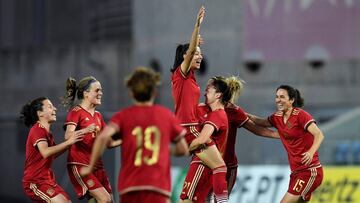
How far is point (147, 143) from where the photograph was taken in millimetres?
10695

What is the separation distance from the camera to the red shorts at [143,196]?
10.8 m

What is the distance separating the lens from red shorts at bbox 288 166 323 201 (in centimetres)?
1405

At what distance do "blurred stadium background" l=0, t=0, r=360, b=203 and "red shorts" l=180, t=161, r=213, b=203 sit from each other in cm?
1335

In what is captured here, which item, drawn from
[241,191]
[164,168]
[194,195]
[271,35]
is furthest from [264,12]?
[164,168]

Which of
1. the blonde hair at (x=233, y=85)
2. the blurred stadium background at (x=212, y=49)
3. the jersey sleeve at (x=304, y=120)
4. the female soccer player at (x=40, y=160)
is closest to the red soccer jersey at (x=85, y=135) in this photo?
the female soccer player at (x=40, y=160)

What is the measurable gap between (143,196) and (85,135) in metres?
2.63

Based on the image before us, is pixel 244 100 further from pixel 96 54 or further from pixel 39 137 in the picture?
pixel 39 137

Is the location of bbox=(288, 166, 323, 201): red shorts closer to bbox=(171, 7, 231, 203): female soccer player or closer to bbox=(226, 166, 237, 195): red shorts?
bbox=(226, 166, 237, 195): red shorts

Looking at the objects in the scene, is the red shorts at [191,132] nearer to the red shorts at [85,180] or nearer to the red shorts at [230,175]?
the red shorts at [230,175]

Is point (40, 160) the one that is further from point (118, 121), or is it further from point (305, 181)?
point (305, 181)

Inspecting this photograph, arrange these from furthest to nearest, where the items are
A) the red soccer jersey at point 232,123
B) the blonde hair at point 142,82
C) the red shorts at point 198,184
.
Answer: the red soccer jersey at point 232,123, the red shorts at point 198,184, the blonde hair at point 142,82

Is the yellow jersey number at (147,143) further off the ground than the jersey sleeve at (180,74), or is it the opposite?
the jersey sleeve at (180,74)

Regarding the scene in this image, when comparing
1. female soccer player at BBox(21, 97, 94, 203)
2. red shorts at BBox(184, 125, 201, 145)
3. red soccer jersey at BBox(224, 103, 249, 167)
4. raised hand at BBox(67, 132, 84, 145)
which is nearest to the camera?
raised hand at BBox(67, 132, 84, 145)

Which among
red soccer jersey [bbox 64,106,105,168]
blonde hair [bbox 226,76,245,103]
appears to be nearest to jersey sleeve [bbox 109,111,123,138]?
red soccer jersey [bbox 64,106,105,168]
